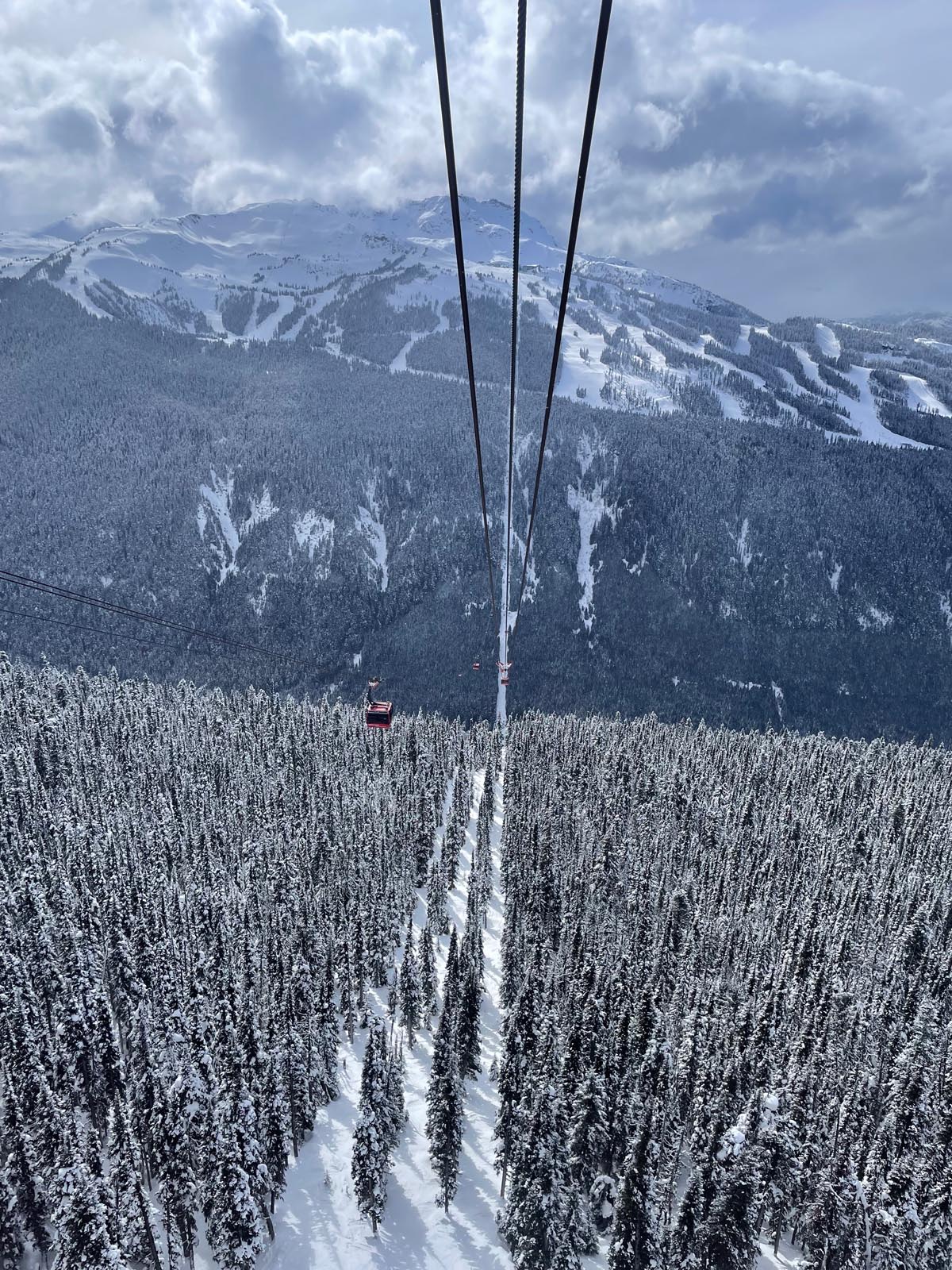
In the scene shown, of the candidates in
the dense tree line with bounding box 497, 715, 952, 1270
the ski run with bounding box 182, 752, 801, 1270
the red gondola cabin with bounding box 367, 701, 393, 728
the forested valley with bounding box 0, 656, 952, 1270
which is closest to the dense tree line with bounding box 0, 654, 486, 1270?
the forested valley with bounding box 0, 656, 952, 1270

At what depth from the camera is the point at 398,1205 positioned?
64.5 meters

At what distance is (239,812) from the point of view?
144125mm

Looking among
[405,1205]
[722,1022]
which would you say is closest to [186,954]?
[405,1205]

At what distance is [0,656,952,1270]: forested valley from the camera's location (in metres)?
52.8

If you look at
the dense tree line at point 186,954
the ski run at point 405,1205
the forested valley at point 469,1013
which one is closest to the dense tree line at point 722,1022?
the forested valley at point 469,1013

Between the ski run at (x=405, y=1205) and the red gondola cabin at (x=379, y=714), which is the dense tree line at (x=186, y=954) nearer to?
the ski run at (x=405, y=1205)

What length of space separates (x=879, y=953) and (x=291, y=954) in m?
88.1

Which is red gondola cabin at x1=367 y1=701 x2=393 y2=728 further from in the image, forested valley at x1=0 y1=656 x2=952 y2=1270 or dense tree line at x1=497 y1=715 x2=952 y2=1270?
dense tree line at x1=497 y1=715 x2=952 y2=1270

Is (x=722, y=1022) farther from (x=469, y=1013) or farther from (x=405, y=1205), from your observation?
(x=405, y=1205)

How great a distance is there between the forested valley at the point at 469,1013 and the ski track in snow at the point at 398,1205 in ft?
1.10

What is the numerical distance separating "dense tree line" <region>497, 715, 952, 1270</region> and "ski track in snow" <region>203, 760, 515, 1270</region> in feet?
18.2

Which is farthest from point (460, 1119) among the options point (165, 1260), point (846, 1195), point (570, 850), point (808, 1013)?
point (570, 850)

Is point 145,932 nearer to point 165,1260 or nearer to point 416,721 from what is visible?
point 165,1260

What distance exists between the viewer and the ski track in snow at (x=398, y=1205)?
59562mm
